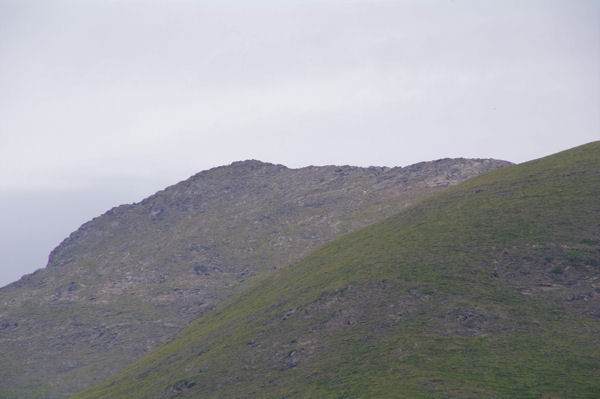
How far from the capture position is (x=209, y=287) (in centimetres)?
19862

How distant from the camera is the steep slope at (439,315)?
266ft

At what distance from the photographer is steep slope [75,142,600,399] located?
81.1 metres

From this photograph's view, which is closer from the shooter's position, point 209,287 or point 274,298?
point 274,298

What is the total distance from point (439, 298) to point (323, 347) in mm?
21774

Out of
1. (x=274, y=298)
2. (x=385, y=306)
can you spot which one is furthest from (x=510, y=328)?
(x=274, y=298)

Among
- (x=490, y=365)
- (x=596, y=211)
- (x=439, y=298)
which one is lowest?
(x=490, y=365)

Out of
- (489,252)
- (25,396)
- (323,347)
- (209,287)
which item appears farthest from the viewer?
(209,287)

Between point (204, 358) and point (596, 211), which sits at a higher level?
point (596, 211)

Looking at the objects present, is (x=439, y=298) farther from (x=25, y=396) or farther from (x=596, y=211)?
(x=25, y=396)

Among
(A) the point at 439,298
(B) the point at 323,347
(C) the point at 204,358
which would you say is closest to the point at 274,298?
(C) the point at 204,358

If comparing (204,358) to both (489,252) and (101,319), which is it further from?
(101,319)

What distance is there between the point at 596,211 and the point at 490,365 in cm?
4694

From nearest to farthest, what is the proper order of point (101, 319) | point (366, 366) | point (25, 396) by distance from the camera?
point (366, 366), point (25, 396), point (101, 319)

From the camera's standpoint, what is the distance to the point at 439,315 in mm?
95438
